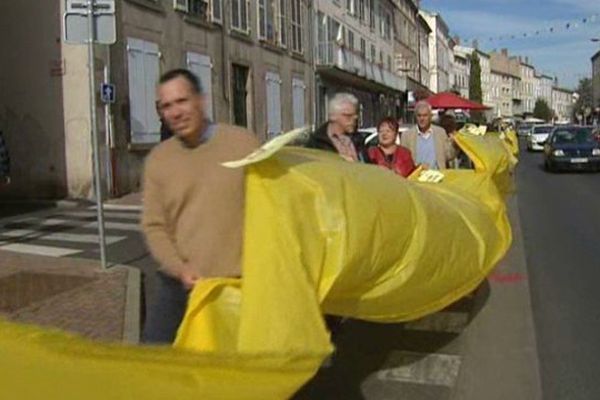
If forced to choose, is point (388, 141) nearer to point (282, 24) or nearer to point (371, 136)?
point (371, 136)

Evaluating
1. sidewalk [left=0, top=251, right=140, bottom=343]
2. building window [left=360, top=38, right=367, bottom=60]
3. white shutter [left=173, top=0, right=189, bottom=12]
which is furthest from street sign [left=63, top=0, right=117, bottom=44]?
building window [left=360, top=38, right=367, bottom=60]

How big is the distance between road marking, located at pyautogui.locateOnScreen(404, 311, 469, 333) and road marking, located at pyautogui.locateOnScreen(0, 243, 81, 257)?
17.9 ft

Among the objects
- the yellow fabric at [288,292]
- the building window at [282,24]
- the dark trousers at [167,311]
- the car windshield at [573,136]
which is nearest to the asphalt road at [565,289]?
the yellow fabric at [288,292]

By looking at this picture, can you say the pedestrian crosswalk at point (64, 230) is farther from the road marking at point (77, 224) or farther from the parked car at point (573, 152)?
the parked car at point (573, 152)

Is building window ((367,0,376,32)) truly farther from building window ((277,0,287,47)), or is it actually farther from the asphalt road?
the asphalt road

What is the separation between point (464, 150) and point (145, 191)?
661cm

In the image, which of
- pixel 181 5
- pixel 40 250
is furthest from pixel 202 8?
pixel 40 250

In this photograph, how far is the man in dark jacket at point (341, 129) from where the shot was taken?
6.21 meters

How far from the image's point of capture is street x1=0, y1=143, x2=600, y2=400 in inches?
202

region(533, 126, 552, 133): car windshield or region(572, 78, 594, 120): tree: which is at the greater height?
region(572, 78, 594, 120): tree

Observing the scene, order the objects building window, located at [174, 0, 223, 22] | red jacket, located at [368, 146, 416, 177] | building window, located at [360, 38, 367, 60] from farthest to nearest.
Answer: building window, located at [360, 38, 367, 60]
building window, located at [174, 0, 223, 22]
red jacket, located at [368, 146, 416, 177]

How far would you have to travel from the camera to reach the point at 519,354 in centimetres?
573

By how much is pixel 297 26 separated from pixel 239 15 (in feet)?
25.9

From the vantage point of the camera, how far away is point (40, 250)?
10.7 meters
